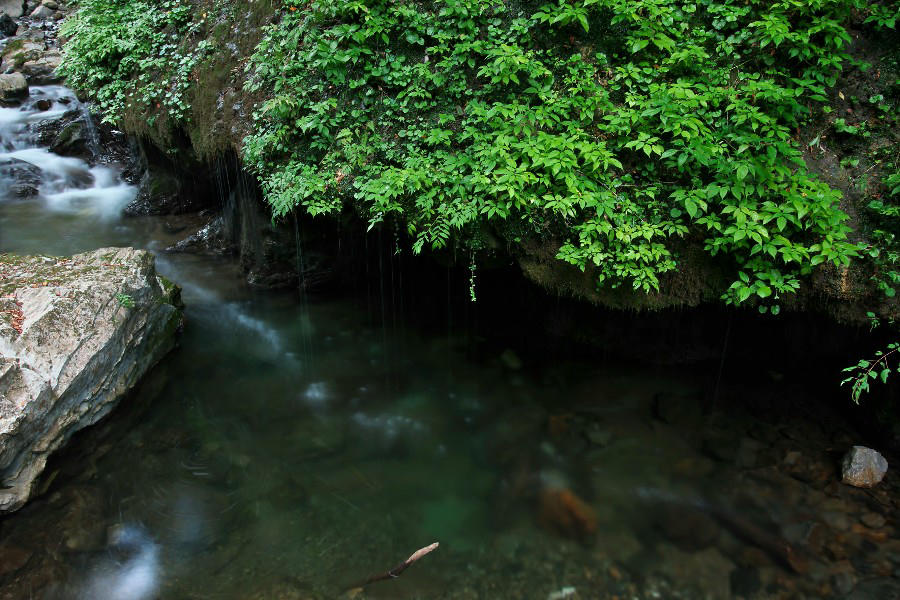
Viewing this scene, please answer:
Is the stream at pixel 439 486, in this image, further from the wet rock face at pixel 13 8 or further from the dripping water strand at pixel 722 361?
the wet rock face at pixel 13 8

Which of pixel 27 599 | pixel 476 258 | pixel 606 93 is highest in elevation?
pixel 606 93

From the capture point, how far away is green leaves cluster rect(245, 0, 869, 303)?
442cm

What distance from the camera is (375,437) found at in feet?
18.0

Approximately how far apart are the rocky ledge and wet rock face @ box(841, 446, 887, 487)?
6828 millimetres

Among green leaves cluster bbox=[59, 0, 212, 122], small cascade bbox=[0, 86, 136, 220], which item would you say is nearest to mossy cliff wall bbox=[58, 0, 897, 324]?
green leaves cluster bbox=[59, 0, 212, 122]

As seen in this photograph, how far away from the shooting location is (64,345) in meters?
4.63

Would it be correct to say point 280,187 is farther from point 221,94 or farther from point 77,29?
point 77,29

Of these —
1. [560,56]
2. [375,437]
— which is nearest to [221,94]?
[560,56]

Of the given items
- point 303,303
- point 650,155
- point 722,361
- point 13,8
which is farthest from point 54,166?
point 722,361

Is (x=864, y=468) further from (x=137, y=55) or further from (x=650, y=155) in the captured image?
(x=137, y=55)

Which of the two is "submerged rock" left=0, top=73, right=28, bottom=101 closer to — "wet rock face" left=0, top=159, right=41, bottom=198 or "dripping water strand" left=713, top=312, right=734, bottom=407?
"wet rock face" left=0, top=159, right=41, bottom=198

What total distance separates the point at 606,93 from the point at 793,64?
1.65m

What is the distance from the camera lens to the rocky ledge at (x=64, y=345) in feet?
13.9

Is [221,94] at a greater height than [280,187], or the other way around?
[221,94]
